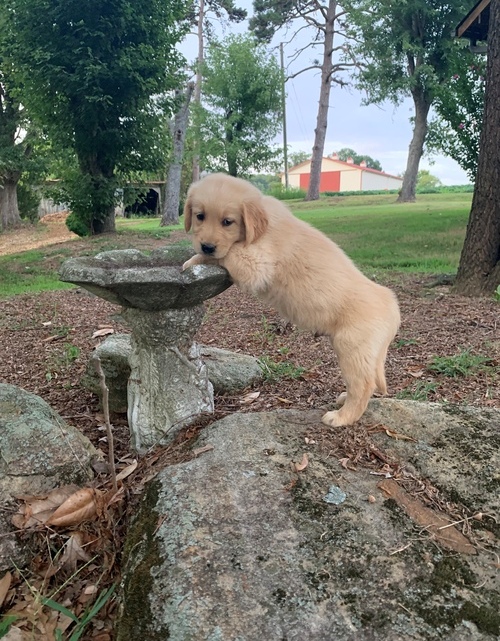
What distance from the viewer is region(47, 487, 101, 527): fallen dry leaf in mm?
2544

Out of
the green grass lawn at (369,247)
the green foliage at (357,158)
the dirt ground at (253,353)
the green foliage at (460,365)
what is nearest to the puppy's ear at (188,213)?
the dirt ground at (253,353)

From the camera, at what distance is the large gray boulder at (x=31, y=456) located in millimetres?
2500

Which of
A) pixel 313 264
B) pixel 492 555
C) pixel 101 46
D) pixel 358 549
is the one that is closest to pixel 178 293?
pixel 313 264

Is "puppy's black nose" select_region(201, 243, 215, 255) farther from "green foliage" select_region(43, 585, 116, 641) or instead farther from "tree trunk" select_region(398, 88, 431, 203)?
"tree trunk" select_region(398, 88, 431, 203)

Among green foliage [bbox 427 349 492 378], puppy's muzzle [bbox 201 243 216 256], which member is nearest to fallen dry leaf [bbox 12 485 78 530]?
puppy's muzzle [bbox 201 243 216 256]

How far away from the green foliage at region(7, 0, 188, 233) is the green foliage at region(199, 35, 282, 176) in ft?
39.4

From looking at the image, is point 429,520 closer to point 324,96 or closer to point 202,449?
point 202,449

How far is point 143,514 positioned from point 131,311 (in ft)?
4.48

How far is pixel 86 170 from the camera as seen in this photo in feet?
52.5

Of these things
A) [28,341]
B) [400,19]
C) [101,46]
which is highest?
[400,19]

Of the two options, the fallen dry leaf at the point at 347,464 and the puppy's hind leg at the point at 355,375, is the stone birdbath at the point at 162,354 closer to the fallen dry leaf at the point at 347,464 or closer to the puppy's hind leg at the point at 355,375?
the puppy's hind leg at the point at 355,375

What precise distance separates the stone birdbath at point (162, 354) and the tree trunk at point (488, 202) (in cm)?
478

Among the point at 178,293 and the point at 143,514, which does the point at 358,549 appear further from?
the point at 178,293

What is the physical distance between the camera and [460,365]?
14.5ft
